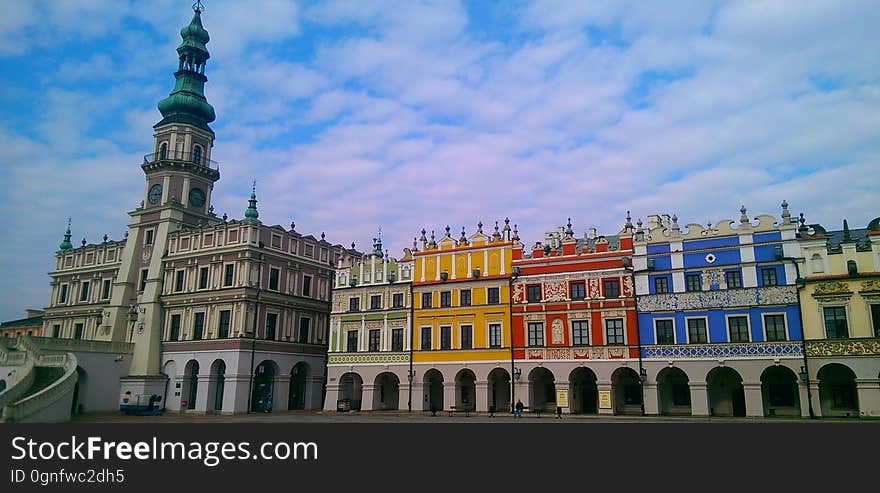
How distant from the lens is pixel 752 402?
3672cm

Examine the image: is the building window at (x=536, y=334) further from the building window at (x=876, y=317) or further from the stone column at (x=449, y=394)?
the building window at (x=876, y=317)

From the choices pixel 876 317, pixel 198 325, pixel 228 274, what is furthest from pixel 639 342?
pixel 198 325

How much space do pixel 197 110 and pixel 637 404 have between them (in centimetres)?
4712

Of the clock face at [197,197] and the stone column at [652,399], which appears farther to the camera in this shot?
the clock face at [197,197]

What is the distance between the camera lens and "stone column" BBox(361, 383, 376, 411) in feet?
159

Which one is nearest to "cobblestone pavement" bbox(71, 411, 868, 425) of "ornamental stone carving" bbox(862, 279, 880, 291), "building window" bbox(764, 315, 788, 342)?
"building window" bbox(764, 315, 788, 342)

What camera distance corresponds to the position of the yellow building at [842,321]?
34750mm

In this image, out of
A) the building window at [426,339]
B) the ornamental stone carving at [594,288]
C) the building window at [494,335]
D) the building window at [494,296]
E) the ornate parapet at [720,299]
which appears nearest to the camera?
the ornate parapet at [720,299]

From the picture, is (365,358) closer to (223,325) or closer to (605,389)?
(223,325)

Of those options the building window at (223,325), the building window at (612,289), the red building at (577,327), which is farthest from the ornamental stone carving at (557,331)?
the building window at (223,325)

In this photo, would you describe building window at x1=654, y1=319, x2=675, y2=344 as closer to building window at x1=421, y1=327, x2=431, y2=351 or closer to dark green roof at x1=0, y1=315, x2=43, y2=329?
building window at x1=421, y1=327, x2=431, y2=351

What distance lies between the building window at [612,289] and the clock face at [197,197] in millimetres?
39159

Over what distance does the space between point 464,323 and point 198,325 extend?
23.5 metres
